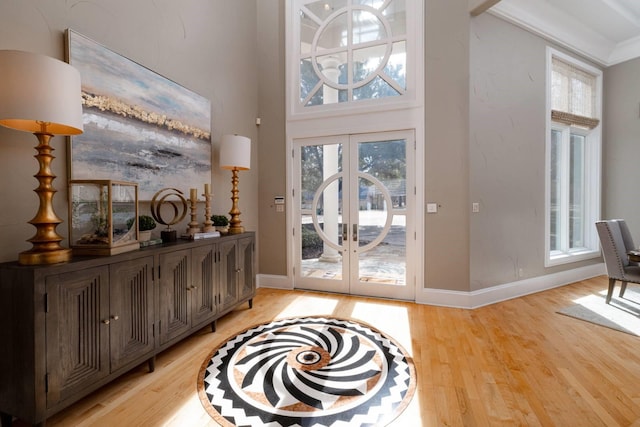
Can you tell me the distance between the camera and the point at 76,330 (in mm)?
1578

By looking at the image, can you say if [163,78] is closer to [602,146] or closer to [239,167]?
[239,167]

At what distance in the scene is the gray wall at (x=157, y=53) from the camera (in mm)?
1712

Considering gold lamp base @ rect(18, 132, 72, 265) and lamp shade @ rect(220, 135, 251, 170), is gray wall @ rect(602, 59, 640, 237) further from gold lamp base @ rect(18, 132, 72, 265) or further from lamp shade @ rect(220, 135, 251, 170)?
gold lamp base @ rect(18, 132, 72, 265)

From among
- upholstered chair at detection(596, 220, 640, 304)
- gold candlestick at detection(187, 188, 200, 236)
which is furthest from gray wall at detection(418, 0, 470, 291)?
gold candlestick at detection(187, 188, 200, 236)

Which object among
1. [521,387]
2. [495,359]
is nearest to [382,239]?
[495,359]

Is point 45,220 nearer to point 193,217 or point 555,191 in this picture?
point 193,217

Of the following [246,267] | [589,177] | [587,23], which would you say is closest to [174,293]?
[246,267]

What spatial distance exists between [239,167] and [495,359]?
3.02m

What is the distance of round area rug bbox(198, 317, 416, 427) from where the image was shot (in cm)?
166

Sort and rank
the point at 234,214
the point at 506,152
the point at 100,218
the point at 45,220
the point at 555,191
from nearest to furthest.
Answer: the point at 45,220 < the point at 100,218 < the point at 234,214 < the point at 506,152 < the point at 555,191

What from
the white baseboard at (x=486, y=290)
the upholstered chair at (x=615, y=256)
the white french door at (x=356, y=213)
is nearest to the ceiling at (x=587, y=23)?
the white french door at (x=356, y=213)

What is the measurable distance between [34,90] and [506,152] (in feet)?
14.6

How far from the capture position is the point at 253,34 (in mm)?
4125

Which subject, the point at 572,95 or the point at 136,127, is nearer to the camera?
the point at 136,127
